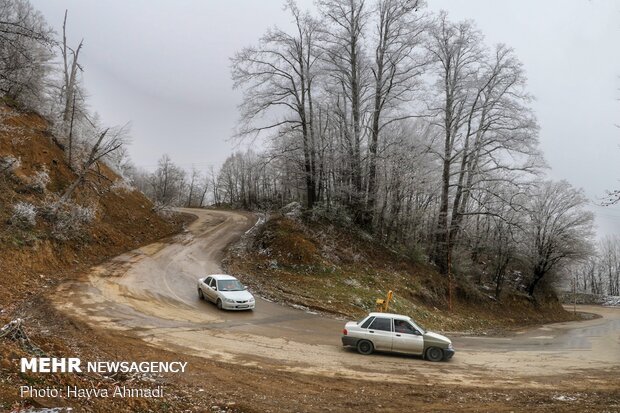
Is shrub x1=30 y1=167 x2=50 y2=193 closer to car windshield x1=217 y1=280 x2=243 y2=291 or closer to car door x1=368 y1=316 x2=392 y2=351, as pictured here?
car windshield x1=217 y1=280 x2=243 y2=291

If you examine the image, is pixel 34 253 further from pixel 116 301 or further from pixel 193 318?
pixel 193 318

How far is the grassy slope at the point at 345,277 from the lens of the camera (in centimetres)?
2334

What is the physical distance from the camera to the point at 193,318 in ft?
57.8

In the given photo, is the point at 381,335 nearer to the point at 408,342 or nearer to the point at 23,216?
the point at 408,342

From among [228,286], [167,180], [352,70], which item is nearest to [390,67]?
[352,70]

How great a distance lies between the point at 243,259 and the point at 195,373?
16917 mm

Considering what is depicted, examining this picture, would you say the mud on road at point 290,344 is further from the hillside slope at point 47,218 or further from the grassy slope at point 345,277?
the grassy slope at point 345,277

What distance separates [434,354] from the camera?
15.4m

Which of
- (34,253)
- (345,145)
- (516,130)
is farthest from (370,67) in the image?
(34,253)

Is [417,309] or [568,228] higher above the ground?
[568,228]

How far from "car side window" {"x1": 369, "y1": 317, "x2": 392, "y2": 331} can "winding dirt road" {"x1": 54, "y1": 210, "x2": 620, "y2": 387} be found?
94cm

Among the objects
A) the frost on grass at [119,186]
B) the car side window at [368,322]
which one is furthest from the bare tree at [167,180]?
the car side window at [368,322]

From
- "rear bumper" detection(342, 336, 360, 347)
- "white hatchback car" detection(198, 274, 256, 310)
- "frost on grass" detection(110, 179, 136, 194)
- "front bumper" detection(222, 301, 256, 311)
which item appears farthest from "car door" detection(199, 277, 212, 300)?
"frost on grass" detection(110, 179, 136, 194)

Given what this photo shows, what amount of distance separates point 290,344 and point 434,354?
16.5ft
